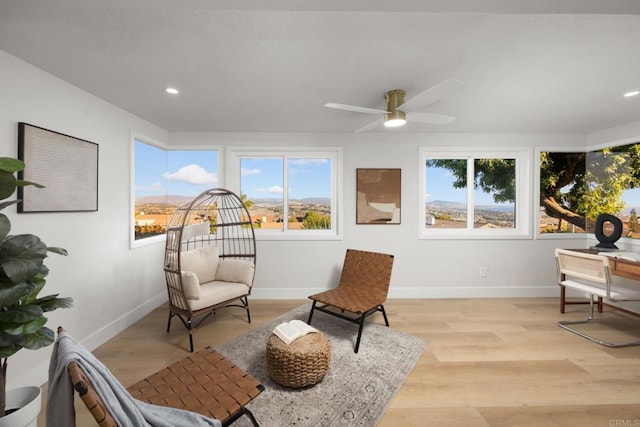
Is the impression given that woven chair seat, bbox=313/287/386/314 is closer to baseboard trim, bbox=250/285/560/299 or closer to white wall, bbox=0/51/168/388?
baseboard trim, bbox=250/285/560/299

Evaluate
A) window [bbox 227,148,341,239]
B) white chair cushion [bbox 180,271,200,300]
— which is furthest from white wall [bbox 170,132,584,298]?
white chair cushion [bbox 180,271,200,300]

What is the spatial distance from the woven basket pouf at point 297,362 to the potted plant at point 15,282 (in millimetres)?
1229

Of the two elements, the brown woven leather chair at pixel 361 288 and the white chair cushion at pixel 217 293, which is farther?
the brown woven leather chair at pixel 361 288

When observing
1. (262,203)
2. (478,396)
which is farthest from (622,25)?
(262,203)

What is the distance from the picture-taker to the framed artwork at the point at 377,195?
3623 mm

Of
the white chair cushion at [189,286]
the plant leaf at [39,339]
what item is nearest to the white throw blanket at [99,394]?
the plant leaf at [39,339]

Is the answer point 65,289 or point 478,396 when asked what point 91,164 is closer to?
point 65,289

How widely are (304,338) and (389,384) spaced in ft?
2.41

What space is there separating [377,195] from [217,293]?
7.96 feet

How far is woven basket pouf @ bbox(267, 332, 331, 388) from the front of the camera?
1.78 m

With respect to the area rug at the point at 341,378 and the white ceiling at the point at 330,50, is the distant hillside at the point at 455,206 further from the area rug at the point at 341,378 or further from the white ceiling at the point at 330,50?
the area rug at the point at 341,378

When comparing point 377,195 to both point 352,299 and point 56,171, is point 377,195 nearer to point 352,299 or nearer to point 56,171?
point 352,299

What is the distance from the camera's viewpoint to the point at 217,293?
8.45ft

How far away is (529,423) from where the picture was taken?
5.22 feet
